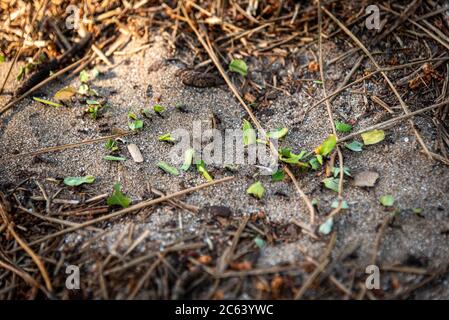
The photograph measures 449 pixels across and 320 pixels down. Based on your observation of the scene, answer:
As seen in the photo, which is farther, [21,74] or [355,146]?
[21,74]

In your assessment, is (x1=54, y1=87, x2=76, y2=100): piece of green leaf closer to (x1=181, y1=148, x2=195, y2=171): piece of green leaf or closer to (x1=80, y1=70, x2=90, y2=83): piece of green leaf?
(x1=80, y1=70, x2=90, y2=83): piece of green leaf

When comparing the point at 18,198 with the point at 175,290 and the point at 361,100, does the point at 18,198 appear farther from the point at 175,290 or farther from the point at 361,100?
the point at 361,100

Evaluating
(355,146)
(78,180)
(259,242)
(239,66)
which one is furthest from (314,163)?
(78,180)

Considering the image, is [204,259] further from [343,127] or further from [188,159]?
[343,127]

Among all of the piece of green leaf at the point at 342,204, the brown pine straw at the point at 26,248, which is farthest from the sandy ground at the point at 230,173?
the brown pine straw at the point at 26,248

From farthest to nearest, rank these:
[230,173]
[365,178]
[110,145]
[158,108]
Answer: [158,108] → [110,145] → [230,173] → [365,178]

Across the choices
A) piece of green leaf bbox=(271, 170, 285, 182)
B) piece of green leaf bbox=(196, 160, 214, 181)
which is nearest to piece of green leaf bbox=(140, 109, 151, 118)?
piece of green leaf bbox=(196, 160, 214, 181)
